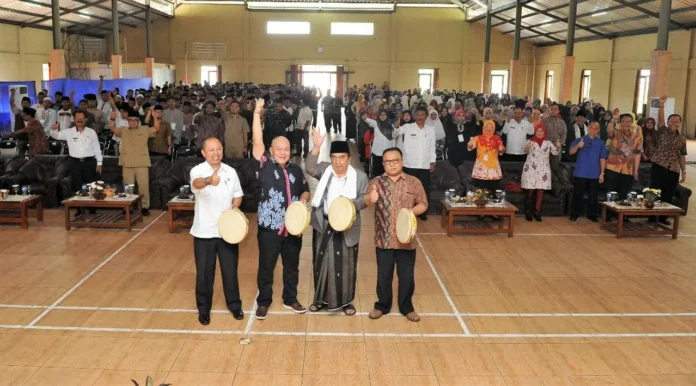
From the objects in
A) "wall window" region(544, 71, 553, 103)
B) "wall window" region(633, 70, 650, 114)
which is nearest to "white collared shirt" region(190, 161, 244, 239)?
"wall window" region(633, 70, 650, 114)

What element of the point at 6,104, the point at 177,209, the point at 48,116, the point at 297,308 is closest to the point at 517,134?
the point at 177,209

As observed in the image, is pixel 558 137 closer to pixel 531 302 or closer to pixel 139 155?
pixel 531 302

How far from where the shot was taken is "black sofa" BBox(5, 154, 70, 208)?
31.8ft

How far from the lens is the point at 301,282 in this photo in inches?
259

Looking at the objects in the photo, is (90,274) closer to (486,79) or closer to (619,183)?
(619,183)

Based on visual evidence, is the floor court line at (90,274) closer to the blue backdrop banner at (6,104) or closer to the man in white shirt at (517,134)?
the man in white shirt at (517,134)

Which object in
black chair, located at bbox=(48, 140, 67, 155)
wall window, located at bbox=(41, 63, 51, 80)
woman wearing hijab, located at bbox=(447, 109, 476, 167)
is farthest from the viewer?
wall window, located at bbox=(41, 63, 51, 80)

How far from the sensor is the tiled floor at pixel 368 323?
459 centimetres

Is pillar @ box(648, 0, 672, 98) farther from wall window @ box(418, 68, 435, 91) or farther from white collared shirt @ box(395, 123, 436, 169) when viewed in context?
wall window @ box(418, 68, 435, 91)

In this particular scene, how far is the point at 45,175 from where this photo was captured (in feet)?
32.8

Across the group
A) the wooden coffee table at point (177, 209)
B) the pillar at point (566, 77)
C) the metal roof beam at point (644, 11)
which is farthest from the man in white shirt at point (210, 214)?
the metal roof beam at point (644, 11)

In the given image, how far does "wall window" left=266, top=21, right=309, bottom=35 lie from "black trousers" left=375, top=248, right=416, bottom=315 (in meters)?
27.1

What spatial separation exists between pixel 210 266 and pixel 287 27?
2739cm

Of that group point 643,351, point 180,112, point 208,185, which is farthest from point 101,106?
point 643,351
